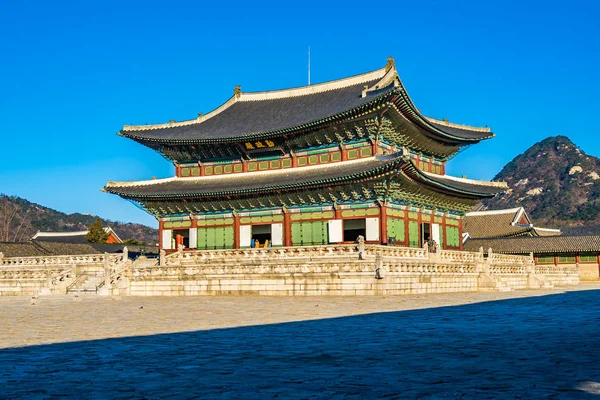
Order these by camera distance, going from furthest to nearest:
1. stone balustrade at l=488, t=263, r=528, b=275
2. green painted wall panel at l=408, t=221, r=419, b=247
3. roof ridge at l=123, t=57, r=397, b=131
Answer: roof ridge at l=123, t=57, r=397, b=131 < green painted wall panel at l=408, t=221, r=419, b=247 < stone balustrade at l=488, t=263, r=528, b=275

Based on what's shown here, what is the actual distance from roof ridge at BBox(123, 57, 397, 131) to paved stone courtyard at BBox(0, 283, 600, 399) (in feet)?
105

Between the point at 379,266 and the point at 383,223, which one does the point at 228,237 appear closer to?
the point at 383,223

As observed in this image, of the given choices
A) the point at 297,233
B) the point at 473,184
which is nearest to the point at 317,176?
the point at 297,233

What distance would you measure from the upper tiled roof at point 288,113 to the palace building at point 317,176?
12 cm

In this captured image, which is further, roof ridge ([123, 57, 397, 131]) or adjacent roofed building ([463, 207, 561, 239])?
adjacent roofed building ([463, 207, 561, 239])

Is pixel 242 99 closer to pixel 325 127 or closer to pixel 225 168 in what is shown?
pixel 225 168

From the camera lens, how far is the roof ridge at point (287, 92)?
50025 mm

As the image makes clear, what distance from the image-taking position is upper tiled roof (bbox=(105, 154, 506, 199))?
40.0 metres

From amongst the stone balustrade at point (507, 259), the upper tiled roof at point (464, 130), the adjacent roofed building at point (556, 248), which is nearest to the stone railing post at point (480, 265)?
the stone balustrade at point (507, 259)

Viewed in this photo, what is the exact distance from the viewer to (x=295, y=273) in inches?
1208

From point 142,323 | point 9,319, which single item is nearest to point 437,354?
point 142,323

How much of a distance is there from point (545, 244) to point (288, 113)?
90.9 ft

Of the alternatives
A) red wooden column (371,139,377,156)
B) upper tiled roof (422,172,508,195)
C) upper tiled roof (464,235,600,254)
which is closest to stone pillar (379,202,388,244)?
red wooden column (371,139,377,156)

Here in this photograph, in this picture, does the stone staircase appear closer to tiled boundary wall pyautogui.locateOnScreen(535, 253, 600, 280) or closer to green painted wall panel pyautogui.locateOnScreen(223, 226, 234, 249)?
green painted wall panel pyautogui.locateOnScreen(223, 226, 234, 249)
